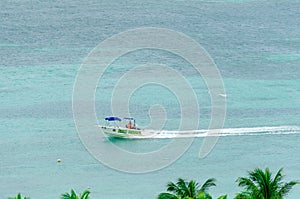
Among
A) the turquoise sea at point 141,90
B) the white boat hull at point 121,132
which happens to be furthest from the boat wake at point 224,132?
the white boat hull at point 121,132

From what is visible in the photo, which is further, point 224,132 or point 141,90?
point 141,90

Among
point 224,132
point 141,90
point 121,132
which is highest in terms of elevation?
point 141,90

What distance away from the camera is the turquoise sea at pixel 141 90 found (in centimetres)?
3203

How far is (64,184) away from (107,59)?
1484 centimetres

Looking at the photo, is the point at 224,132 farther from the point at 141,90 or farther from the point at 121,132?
the point at 141,90

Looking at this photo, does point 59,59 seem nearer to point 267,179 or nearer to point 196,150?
point 196,150

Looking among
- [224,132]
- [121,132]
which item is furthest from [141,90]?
[224,132]

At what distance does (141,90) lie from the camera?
41031 millimetres

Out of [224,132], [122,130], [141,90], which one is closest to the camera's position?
[122,130]

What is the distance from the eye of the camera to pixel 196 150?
114ft

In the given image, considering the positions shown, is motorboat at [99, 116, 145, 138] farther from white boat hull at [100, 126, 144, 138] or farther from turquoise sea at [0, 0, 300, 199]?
turquoise sea at [0, 0, 300, 199]

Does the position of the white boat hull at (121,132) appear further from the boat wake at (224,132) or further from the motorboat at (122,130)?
the boat wake at (224,132)

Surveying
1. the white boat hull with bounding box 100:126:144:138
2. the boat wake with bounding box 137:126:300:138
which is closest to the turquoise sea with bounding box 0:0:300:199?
the boat wake with bounding box 137:126:300:138

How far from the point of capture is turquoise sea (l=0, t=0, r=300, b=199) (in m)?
32.0
